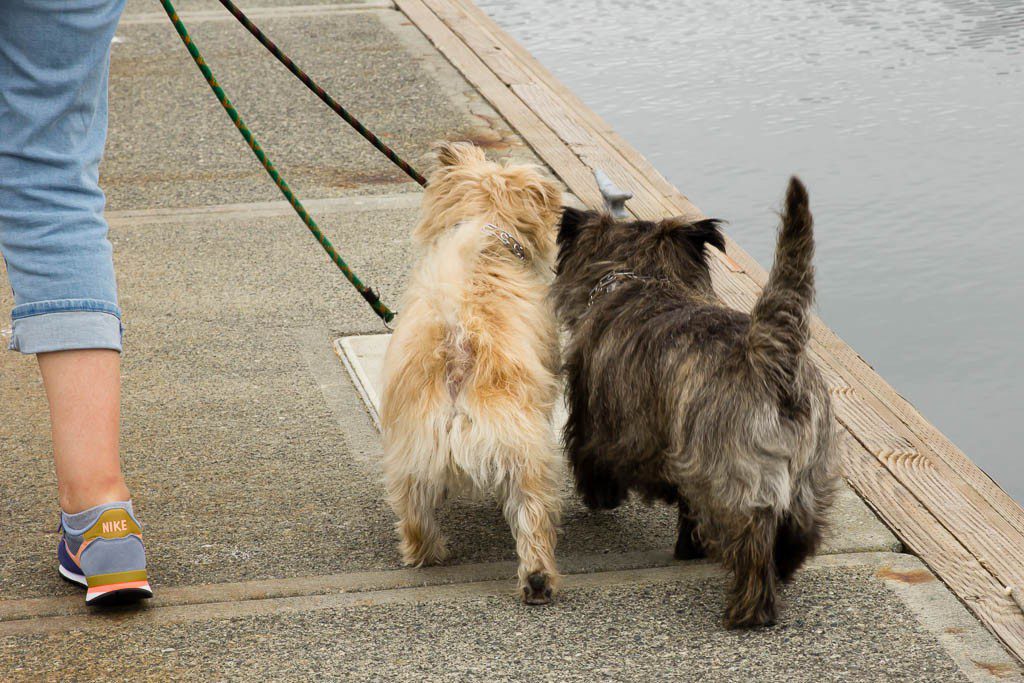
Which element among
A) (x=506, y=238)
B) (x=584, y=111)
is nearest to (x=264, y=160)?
(x=506, y=238)

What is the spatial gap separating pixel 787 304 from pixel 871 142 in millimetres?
5021

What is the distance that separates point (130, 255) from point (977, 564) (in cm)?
415

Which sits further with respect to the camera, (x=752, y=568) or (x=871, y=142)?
(x=871, y=142)

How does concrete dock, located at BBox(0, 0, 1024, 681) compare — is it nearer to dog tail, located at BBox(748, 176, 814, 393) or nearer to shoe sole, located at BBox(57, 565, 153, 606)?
shoe sole, located at BBox(57, 565, 153, 606)

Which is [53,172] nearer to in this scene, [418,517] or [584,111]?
[418,517]

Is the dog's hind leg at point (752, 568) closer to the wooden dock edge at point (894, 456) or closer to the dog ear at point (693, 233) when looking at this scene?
the wooden dock edge at point (894, 456)

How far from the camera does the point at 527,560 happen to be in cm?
340

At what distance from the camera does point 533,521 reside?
11.2 ft

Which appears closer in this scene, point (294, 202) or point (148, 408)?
point (294, 202)

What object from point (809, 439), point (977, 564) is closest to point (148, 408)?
point (809, 439)

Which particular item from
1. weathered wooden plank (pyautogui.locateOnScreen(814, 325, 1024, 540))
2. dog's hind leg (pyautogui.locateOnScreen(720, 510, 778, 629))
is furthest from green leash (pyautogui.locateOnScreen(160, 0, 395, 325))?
weathered wooden plank (pyautogui.locateOnScreen(814, 325, 1024, 540))

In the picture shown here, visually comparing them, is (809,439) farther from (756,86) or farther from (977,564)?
(756,86)

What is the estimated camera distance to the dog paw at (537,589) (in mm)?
3387

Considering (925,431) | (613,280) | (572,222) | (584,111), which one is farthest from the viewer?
(584,111)
